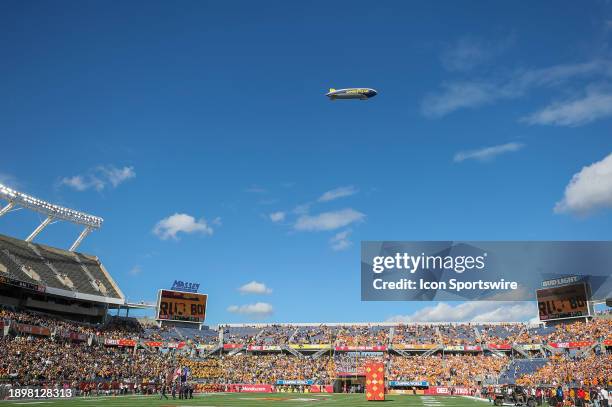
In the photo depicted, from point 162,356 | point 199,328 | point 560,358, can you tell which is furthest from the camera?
point 199,328

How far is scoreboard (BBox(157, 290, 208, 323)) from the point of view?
91100 mm

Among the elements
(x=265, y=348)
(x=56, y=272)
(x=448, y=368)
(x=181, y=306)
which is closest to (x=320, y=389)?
(x=448, y=368)

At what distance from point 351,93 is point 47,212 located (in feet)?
176

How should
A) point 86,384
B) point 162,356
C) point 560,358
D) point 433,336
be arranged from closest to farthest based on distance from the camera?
1. point 86,384
2. point 560,358
3. point 162,356
4. point 433,336

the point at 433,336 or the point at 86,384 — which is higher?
the point at 433,336

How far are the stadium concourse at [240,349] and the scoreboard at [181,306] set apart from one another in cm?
437

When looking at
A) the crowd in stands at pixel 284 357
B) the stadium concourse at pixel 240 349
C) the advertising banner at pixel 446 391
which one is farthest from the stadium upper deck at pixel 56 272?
the advertising banner at pixel 446 391

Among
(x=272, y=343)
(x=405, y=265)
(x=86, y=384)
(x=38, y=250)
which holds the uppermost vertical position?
(x=38, y=250)

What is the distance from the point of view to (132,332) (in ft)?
301

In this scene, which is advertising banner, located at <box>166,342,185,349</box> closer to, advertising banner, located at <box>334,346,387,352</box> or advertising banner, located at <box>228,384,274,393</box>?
advertising banner, located at <box>228,384,274,393</box>

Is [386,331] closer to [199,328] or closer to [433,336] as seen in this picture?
[433,336]

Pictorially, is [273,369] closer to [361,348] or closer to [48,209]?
[361,348]

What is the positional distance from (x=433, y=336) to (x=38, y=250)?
219 ft

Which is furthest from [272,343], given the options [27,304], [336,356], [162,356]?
[27,304]
